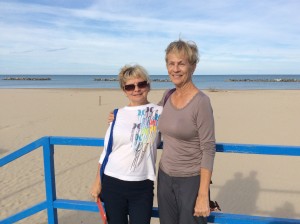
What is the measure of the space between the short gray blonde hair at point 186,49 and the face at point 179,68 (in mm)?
25

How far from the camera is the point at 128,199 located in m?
2.58

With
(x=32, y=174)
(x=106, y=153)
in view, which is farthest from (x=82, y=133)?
(x=106, y=153)

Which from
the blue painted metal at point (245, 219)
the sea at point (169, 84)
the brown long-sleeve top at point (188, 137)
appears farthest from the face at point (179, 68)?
the sea at point (169, 84)

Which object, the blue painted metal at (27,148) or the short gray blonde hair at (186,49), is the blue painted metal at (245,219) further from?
the blue painted metal at (27,148)

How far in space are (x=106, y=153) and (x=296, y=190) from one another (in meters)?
5.26

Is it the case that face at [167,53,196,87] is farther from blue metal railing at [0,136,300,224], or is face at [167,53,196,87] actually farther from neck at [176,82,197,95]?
blue metal railing at [0,136,300,224]

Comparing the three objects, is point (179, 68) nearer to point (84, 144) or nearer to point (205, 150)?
point (205, 150)

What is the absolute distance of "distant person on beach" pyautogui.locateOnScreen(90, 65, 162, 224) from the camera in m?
2.54

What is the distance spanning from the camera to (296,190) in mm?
6586

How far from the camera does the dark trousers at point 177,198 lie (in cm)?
238

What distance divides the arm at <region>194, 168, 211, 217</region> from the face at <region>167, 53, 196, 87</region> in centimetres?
64

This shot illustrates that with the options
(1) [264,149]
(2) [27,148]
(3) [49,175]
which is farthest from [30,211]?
(1) [264,149]

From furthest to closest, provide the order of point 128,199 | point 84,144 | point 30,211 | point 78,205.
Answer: point 30,211, point 78,205, point 84,144, point 128,199

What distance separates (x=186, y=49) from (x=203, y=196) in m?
1.02
